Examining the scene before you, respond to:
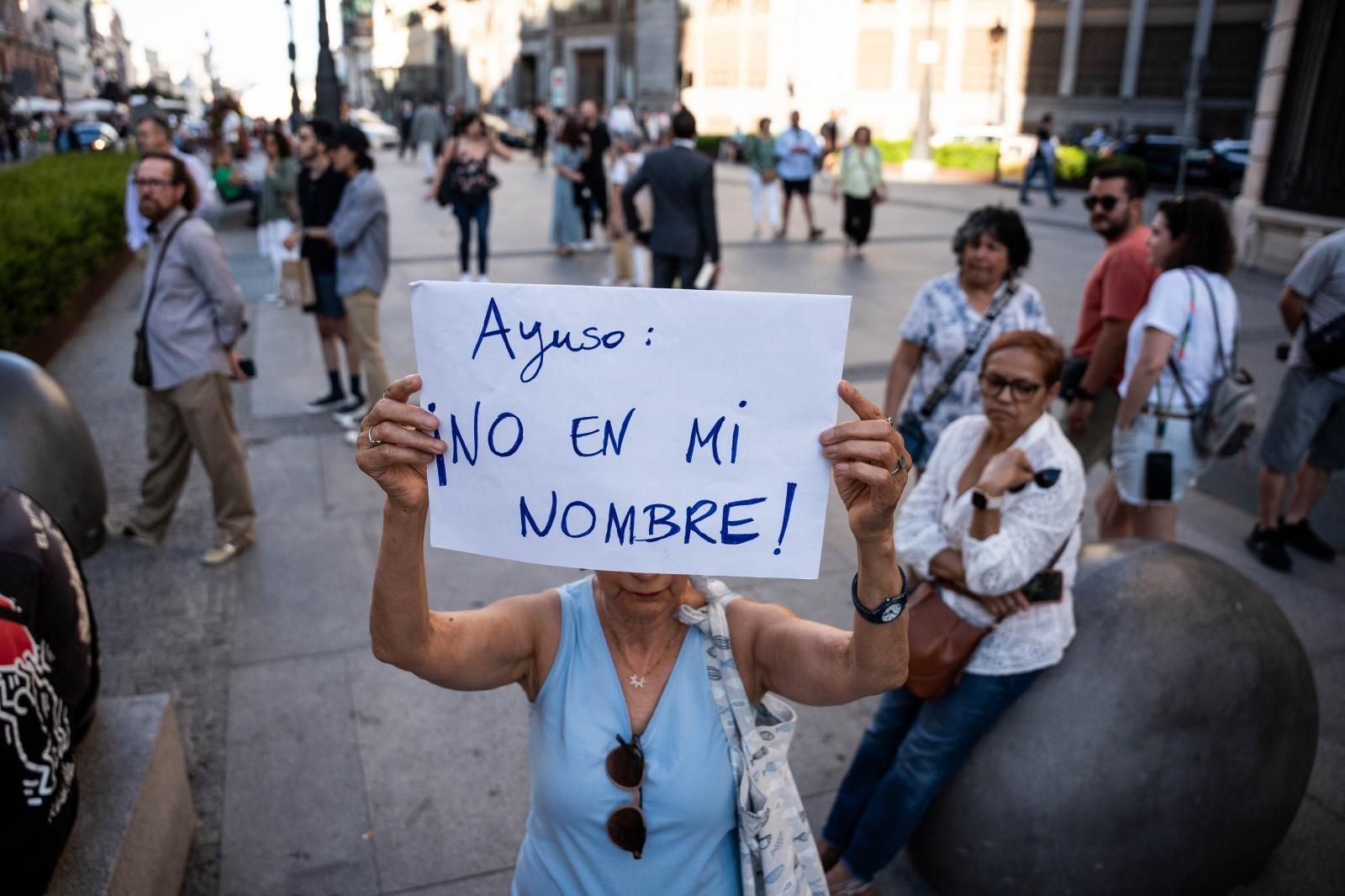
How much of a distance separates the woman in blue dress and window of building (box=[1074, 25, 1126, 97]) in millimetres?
39011

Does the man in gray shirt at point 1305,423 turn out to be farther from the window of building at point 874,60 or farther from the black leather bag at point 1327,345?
the window of building at point 874,60

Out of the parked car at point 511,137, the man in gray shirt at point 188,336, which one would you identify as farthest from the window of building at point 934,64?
the man in gray shirt at point 188,336

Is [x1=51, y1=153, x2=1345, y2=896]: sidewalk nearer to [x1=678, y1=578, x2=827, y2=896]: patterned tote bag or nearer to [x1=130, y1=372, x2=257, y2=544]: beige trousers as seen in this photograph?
[x1=130, y1=372, x2=257, y2=544]: beige trousers

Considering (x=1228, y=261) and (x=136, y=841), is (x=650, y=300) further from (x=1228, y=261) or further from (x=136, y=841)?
(x=1228, y=261)

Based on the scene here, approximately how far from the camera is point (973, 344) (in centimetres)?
411

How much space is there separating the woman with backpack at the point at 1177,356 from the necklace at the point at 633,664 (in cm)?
287

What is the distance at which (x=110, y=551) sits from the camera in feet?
17.8

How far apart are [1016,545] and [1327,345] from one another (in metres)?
3.27

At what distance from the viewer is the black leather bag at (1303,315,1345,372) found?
15.7 ft

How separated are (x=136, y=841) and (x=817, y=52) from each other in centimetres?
5179

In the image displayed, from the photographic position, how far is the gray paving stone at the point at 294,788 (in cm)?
317

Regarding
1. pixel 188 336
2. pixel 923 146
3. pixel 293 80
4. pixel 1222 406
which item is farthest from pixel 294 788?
pixel 923 146

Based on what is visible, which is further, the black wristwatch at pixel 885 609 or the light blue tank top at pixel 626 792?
the light blue tank top at pixel 626 792

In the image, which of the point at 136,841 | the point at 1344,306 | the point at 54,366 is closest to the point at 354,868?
the point at 136,841
